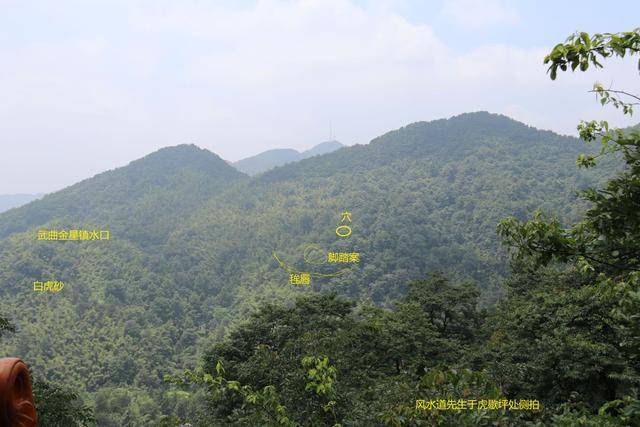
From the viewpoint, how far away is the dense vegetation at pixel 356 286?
311 centimetres

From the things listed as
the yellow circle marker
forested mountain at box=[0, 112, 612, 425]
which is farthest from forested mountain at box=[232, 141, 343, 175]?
the yellow circle marker

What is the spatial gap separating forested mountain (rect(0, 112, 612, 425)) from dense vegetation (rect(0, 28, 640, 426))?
0.26m

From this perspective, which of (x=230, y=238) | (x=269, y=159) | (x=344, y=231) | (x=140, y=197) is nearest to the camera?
(x=344, y=231)

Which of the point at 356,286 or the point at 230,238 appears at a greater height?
the point at 230,238

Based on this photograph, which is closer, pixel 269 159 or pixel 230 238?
pixel 230 238

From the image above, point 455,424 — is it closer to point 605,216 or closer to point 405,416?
point 405,416

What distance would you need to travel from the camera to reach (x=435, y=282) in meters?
17.0

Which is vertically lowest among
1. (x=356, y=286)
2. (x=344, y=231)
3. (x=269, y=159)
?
(x=356, y=286)

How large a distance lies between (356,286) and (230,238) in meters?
24.6

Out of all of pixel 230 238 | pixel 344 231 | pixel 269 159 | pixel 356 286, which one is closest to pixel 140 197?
pixel 230 238

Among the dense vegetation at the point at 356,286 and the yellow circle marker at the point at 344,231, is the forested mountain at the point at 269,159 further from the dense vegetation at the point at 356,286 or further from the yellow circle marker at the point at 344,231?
the yellow circle marker at the point at 344,231

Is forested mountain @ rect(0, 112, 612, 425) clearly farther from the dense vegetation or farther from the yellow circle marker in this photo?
the yellow circle marker

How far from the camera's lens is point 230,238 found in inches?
2379

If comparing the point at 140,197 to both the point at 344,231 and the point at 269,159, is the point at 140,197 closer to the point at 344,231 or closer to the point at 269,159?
the point at 344,231
